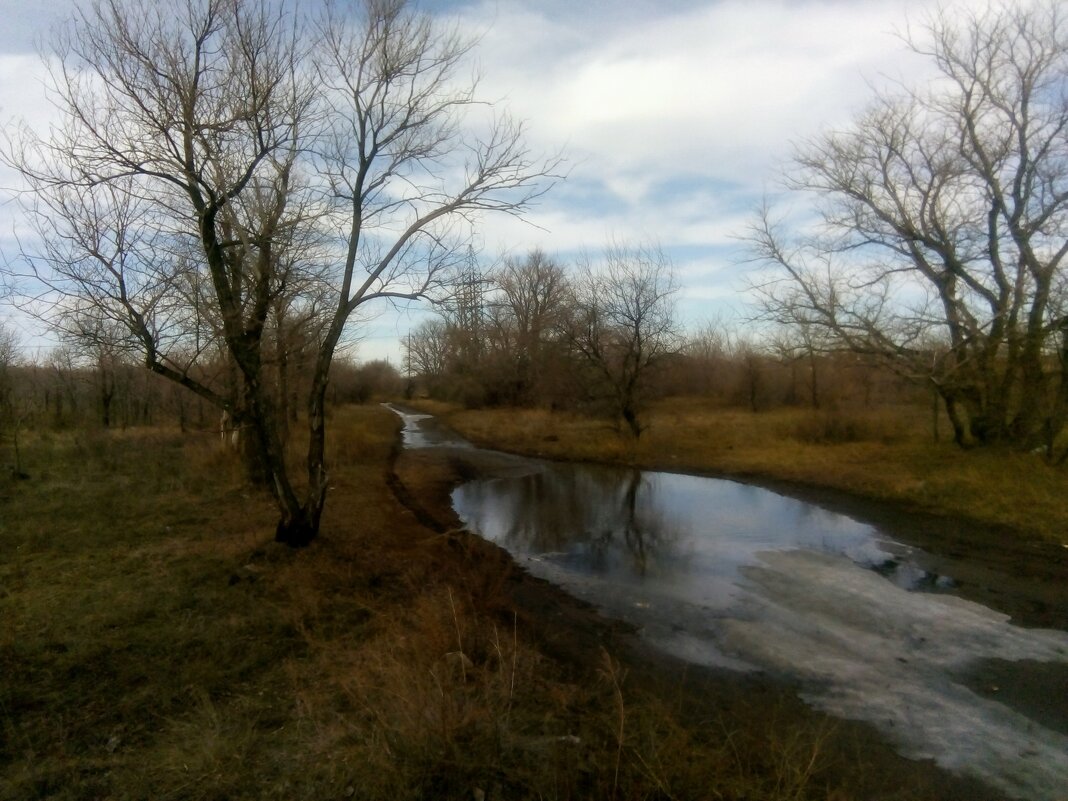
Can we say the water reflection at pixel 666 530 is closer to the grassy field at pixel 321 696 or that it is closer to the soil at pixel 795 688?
the soil at pixel 795 688

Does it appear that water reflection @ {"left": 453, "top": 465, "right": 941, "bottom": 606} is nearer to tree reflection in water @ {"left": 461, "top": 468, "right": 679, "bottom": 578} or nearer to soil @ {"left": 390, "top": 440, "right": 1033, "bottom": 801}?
tree reflection in water @ {"left": 461, "top": 468, "right": 679, "bottom": 578}

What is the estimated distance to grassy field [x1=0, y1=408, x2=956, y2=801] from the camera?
13.8 feet

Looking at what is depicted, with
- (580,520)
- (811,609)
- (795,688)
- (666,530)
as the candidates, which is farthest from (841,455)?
(795,688)

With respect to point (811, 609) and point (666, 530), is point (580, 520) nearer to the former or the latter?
point (666, 530)

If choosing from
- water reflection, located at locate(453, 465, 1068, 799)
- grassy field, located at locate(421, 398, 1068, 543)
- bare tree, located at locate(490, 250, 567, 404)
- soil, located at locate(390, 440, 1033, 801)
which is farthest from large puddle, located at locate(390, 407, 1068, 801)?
bare tree, located at locate(490, 250, 567, 404)

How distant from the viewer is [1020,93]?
684 inches

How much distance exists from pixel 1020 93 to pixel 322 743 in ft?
67.7

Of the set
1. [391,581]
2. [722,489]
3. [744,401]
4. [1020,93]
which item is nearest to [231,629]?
[391,581]

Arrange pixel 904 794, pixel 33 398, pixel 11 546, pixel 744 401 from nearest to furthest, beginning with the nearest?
pixel 904 794
pixel 11 546
pixel 33 398
pixel 744 401

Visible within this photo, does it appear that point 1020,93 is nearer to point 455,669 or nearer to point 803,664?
point 803,664

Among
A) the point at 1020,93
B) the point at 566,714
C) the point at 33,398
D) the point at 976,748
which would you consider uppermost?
the point at 1020,93

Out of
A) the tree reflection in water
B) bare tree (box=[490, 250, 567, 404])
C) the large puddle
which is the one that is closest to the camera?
the large puddle

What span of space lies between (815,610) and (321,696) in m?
6.14

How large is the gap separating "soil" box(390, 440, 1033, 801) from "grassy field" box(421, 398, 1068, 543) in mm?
1305
